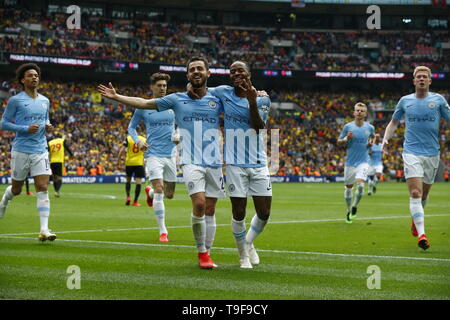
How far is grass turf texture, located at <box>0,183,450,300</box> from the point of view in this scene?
6977mm

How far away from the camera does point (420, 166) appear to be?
11.6m

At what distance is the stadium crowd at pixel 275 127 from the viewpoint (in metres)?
50.1

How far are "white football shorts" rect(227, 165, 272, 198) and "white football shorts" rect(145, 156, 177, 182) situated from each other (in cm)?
439

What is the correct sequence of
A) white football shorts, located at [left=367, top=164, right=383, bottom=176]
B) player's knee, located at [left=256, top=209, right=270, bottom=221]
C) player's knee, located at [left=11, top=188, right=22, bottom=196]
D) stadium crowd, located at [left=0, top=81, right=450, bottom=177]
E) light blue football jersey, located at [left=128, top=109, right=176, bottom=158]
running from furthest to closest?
1. stadium crowd, located at [left=0, top=81, right=450, bottom=177]
2. white football shorts, located at [left=367, top=164, right=383, bottom=176]
3. light blue football jersey, located at [left=128, top=109, right=176, bottom=158]
4. player's knee, located at [left=11, top=188, right=22, bottom=196]
5. player's knee, located at [left=256, top=209, right=270, bottom=221]

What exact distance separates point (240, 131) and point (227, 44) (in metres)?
59.6

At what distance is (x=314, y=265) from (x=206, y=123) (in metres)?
2.24

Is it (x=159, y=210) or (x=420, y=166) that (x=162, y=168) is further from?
(x=420, y=166)

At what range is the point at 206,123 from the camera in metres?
9.03

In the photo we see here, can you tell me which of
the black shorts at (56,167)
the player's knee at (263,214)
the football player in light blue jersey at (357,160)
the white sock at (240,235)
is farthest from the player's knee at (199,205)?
the black shorts at (56,167)

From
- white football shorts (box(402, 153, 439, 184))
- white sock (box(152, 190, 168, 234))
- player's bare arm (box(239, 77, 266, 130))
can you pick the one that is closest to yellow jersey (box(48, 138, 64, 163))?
white sock (box(152, 190, 168, 234))

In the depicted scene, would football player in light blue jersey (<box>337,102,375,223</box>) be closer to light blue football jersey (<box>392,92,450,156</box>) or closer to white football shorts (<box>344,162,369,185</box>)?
white football shorts (<box>344,162,369,185</box>)

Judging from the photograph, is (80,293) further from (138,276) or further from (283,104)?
(283,104)

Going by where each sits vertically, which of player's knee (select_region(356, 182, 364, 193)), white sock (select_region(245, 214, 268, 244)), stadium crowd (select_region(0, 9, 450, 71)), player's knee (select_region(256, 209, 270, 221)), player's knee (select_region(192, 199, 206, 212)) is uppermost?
stadium crowd (select_region(0, 9, 450, 71))

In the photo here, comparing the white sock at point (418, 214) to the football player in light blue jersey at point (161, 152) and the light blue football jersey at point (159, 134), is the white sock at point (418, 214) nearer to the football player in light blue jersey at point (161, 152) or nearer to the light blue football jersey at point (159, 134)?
the football player in light blue jersey at point (161, 152)
